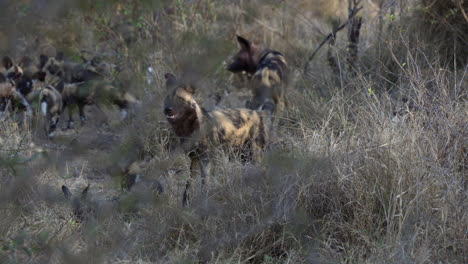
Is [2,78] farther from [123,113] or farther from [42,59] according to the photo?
[123,113]

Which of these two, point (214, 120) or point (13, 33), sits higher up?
point (13, 33)

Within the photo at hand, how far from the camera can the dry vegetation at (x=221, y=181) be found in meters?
1.96

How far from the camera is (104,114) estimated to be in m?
2.41

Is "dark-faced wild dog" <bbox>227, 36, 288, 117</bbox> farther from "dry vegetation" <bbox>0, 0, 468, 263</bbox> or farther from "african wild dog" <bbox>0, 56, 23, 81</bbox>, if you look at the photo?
"african wild dog" <bbox>0, 56, 23, 81</bbox>

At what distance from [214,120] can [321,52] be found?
12.2 ft

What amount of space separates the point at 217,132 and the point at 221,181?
0.54 meters

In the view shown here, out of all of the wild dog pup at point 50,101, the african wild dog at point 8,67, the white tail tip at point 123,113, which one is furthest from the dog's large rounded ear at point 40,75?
the white tail tip at point 123,113

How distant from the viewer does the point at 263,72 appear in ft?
21.8

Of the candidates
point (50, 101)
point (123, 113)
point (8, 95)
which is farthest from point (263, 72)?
point (123, 113)

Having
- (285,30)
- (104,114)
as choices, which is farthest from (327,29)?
(104,114)

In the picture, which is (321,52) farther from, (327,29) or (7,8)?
(7,8)

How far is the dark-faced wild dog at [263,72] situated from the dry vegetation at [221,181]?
1.35 metres

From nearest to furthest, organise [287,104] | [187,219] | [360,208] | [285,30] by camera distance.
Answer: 1. [187,219]
2. [360,208]
3. [287,104]
4. [285,30]

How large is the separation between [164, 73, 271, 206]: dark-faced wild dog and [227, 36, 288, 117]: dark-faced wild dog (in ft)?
4.11
